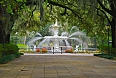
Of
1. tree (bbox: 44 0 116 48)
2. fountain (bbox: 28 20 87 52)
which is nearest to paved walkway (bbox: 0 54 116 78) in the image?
tree (bbox: 44 0 116 48)

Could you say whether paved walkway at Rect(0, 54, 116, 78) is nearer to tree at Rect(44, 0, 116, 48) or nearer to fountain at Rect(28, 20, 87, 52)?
tree at Rect(44, 0, 116, 48)

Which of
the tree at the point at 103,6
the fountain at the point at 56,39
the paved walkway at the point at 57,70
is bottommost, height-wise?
the paved walkway at the point at 57,70

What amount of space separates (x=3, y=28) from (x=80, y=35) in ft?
91.3

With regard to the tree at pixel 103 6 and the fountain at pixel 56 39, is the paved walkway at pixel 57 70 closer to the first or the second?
the tree at pixel 103 6

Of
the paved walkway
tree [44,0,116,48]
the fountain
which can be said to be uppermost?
tree [44,0,116,48]

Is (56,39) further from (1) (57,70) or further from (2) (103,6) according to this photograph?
(1) (57,70)

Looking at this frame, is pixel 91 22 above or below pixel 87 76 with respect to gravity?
above

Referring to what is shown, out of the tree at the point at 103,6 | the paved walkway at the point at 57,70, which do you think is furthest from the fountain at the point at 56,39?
the paved walkway at the point at 57,70

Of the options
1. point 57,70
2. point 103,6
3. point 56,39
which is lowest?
point 57,70

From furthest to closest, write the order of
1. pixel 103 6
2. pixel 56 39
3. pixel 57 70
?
1. pixel 56 39
2. pixel 103 6
3. pixel 57 70

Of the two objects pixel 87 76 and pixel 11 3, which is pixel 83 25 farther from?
pixel 87 76

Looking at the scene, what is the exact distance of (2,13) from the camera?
55.2 feet

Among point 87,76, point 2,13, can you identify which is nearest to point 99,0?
point 2,13

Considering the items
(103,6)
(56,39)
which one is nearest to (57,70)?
(103,6)
